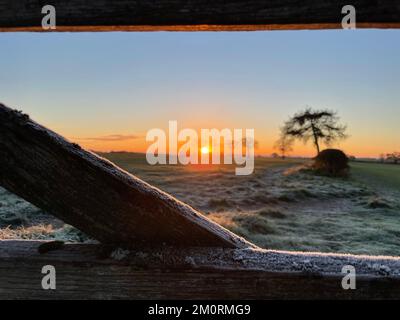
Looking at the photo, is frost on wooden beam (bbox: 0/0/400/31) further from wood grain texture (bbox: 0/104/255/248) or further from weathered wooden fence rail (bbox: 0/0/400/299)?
wood grain texture (bbox: 0/104/255/248)

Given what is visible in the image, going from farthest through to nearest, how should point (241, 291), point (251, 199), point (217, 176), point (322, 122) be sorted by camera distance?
point (322, 122) → point (217, 176) → point (251, 199) → point (241, 291)

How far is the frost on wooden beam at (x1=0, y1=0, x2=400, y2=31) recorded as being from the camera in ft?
4.14

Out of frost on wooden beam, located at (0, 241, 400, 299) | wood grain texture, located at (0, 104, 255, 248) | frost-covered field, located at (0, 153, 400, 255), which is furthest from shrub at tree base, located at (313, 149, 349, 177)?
wood grain texture, located at (0, 104, 255, 248)

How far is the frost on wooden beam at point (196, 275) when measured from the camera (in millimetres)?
1268

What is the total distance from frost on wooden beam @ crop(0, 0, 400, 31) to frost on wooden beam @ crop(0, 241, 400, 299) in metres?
0.80

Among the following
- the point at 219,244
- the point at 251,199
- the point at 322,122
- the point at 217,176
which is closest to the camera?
the point at 219,244

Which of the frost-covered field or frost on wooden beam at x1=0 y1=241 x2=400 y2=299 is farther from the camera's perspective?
the frost-covered field

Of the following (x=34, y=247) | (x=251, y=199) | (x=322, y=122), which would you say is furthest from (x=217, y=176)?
(x=34, y=247)

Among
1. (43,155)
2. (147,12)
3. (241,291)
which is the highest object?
(147,12)

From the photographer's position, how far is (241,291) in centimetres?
128

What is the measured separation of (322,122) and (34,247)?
25323 millimetres

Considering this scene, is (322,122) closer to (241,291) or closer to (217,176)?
(217,176)

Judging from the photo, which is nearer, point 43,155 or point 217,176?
point 43,155
